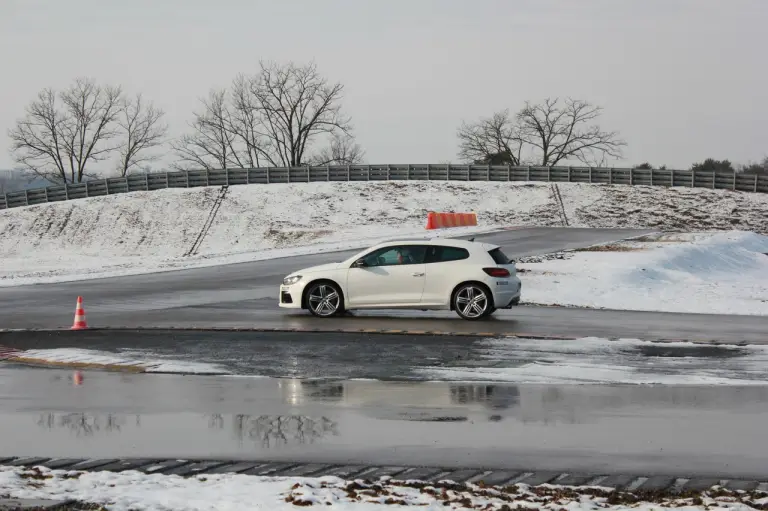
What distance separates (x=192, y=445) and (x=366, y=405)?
96.5 inches

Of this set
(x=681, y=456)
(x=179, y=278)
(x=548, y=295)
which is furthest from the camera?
(x=179, y=278)

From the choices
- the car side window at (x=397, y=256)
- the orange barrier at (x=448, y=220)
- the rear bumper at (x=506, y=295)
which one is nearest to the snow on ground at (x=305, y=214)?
the orange barrier at (x=448, y=220)

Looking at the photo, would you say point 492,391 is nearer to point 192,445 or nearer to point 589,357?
point 589,357

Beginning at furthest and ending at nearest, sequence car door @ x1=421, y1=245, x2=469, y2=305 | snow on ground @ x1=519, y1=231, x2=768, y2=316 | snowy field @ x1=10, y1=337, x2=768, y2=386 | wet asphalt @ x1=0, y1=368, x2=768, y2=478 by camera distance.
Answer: snow on ground @ x1=519, y1=231, x2=768, y2=316 → car door @ x1=421, y1=245, x2=469, y2=305 → snowy field @ x1=10, y1=337, x2=768, y2=386 → wet asphalt @ x1=0, y1=368, x2=768, y2=478

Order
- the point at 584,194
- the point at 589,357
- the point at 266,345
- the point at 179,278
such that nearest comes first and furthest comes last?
the point at 589,357
the point at 266,345
the point at 179,278
the point at 584,194

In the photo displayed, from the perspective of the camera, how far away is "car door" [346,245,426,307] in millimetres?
19453

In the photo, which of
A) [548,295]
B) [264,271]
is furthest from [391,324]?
[264,271]

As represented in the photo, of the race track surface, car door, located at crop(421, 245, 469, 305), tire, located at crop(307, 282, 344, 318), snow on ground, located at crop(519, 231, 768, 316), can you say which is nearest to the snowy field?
the race track surface

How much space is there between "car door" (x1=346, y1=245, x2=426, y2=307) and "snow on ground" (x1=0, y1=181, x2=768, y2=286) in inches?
1328

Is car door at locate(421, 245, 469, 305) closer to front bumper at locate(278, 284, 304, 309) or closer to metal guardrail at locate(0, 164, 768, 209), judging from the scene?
front bumper at locate(278, 284, 304, 309)

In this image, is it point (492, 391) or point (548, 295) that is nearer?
point (492, 391)

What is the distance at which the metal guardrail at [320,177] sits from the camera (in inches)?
2884

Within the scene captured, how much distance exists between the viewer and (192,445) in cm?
872

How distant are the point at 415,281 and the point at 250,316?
3.45m
